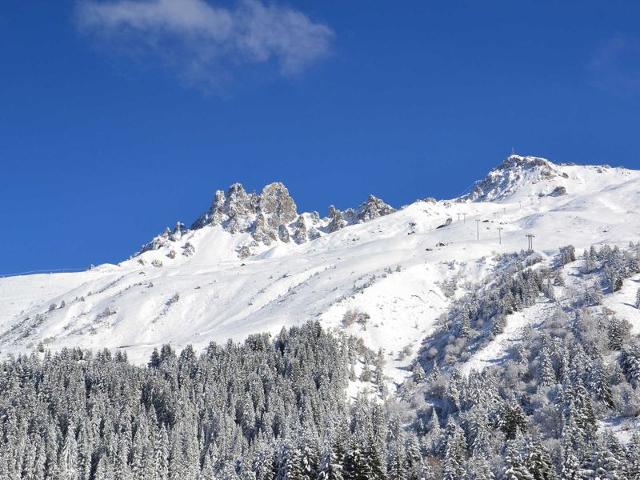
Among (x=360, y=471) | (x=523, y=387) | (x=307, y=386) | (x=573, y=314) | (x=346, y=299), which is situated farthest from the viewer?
(x=346, y=299)

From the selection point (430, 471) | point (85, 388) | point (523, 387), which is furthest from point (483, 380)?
point (85, 388)

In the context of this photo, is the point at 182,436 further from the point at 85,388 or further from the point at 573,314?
the point at 573,314

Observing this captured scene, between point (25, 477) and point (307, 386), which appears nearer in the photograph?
point (25, 477)

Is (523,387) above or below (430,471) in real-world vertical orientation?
above

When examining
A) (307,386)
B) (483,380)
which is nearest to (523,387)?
(483,380)

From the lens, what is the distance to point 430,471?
9306cm

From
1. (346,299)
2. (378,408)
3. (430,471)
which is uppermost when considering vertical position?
(346,299)

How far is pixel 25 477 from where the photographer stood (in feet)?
361

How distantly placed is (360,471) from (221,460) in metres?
37.1

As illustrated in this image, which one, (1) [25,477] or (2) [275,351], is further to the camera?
(2) [275,351]

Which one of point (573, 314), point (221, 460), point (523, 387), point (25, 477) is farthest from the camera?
point (573, 314)

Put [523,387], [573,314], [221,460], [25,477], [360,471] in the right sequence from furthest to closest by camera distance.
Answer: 1. [573,314]
2. [523,387]
3. [221,460]
4. [25,477]
5. [360,471]

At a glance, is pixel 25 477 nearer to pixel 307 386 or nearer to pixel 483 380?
pixel 307 386

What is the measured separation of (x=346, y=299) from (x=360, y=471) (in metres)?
97.5
